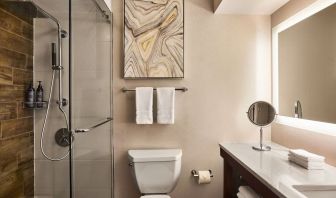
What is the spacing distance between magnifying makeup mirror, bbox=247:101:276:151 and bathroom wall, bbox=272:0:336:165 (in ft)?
0.66

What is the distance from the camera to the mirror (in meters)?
1.50

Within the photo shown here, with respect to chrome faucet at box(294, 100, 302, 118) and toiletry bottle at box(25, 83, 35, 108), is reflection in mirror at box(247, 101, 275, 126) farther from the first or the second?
toiletry bottle at box(25, 83, 35, 108)

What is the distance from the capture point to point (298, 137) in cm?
185

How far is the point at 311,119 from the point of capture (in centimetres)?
169

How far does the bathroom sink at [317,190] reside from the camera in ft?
3.73

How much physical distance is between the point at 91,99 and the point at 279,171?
4.43 ft

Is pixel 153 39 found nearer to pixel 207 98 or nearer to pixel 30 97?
pixel 207 98

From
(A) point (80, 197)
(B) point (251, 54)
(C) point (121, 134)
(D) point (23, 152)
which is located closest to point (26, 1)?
(D) point (23, 152)

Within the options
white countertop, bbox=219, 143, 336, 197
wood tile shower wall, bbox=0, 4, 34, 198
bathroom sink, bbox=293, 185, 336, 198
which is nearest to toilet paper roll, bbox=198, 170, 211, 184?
white countertop, bbox=219, 143, 336, 197

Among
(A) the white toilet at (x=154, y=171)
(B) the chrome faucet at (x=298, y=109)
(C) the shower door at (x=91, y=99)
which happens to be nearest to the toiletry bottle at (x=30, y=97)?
(C) the shower door at (x=91, y=99)

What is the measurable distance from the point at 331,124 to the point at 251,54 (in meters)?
1.06

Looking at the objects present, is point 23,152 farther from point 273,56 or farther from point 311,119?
point 273,56

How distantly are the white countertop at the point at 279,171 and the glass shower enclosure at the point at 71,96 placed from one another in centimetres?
108

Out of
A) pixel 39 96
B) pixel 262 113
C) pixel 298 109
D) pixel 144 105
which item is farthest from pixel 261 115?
pixel 39 96
